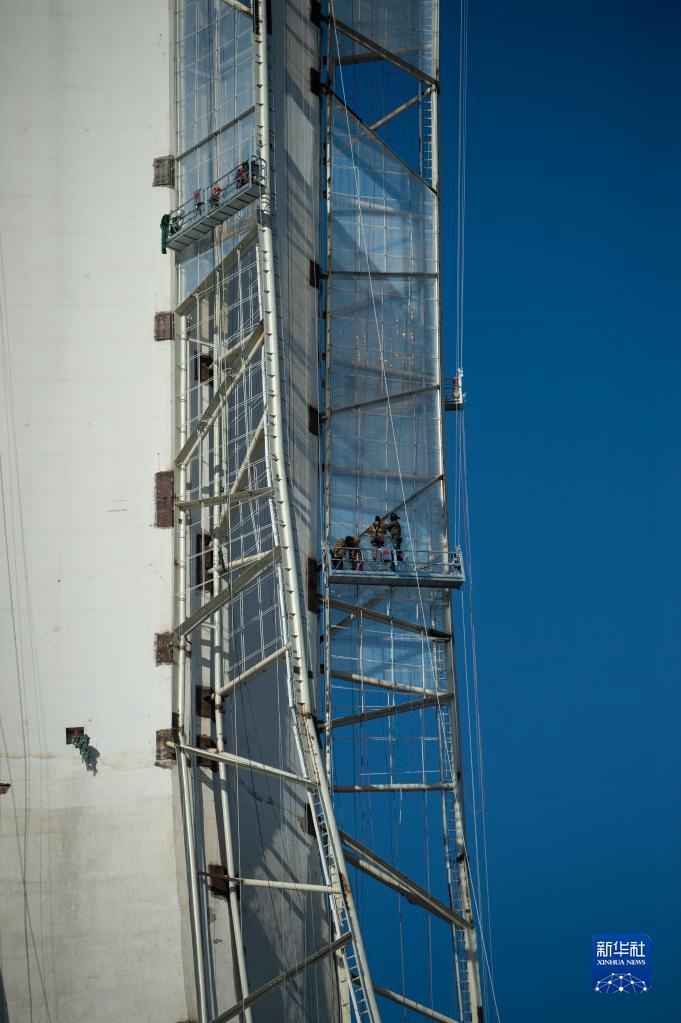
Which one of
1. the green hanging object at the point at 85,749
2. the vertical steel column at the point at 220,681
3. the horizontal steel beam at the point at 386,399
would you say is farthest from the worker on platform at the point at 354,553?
the green hanging object at the point at 85,749

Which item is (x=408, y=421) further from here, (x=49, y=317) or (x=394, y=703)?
(x=49, y=317)

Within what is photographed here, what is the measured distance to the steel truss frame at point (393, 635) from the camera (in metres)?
37.7

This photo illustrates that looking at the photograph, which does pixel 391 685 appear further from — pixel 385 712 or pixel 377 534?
pixel 377 534

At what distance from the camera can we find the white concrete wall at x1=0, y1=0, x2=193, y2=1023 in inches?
1304

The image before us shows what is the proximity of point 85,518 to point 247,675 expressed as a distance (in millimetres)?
5588

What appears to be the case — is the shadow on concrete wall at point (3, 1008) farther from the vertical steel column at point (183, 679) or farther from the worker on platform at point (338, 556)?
the worker on platform at point (338, 556)

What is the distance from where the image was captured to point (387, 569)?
38.8 metres

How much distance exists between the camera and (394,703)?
130 ft

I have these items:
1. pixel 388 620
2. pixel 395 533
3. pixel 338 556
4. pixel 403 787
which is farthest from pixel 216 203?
pixel 403 787

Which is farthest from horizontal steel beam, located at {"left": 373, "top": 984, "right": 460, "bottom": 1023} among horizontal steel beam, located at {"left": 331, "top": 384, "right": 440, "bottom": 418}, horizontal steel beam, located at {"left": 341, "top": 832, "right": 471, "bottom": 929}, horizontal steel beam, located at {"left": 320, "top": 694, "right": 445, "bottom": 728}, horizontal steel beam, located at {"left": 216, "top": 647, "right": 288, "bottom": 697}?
horizontal steel beam, located at {"left": 331, "top": 384, "right": 440, "bottom": 418}

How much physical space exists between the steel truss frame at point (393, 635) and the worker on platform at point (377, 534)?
0.78m

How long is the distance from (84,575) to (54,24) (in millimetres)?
14466

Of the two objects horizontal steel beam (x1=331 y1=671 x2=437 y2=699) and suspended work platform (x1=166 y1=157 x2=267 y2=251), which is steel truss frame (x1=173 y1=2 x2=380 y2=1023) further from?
horizontal steel beam (x1=331 y1=671 x2=437 y2=699)

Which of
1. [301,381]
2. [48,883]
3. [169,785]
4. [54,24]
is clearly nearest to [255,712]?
[169,785]
